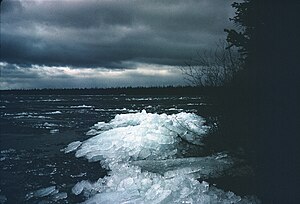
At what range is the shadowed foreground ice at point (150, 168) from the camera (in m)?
5.78

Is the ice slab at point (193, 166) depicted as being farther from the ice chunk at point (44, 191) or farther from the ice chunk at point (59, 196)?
the ice chunk at point (44, 191)

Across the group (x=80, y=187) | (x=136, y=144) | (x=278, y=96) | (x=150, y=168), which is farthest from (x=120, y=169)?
(x=278, y=96)

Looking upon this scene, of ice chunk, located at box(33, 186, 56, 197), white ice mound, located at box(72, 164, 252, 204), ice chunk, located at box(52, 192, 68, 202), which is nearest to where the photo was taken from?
white ice mound, located at box(72, 164, 252, 204)

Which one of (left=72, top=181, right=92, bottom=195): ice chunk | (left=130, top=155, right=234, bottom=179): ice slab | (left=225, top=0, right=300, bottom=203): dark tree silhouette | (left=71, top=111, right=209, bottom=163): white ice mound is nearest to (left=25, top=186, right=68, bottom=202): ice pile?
(left=72, top=181, right=92, bottom=195): ice chunk

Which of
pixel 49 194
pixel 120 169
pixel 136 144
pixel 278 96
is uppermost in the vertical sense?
A: pixel 278 96

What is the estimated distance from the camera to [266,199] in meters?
3.90

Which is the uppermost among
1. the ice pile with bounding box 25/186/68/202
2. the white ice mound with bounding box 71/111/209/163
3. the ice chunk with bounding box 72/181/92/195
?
the white ice mound with bounding box 71/111/209/163

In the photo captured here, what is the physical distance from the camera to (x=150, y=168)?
796 cm

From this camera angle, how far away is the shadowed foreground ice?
19.0ft

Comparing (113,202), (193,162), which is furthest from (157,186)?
(193,162)

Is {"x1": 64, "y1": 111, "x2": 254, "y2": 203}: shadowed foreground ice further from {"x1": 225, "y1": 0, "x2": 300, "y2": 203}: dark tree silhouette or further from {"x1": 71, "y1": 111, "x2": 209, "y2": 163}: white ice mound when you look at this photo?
{"x1": 225, "y1": 0, "x2": 300, "y2": 203}: dark tree silhouette

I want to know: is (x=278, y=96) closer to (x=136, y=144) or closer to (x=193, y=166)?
(x=193, y=166)

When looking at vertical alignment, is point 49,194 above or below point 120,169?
below

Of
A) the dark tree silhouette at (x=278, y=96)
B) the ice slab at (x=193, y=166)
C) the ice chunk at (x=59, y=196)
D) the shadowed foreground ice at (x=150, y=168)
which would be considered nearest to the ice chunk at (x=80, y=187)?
the shadowed foreground ice at (x=150, y=168)
